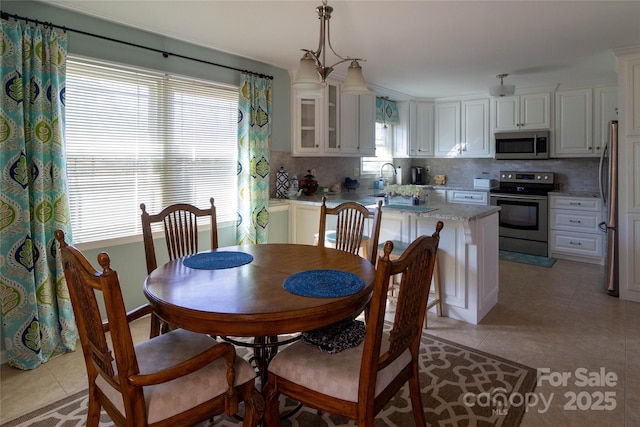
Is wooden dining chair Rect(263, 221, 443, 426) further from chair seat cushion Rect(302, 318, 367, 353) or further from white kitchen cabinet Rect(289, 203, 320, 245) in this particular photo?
white kitchen cabinet Rect(289, 203, 320, 245)

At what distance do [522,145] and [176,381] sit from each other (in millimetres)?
5433

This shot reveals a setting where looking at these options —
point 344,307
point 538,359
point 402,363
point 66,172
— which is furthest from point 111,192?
point 538,359

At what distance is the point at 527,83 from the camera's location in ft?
16.5

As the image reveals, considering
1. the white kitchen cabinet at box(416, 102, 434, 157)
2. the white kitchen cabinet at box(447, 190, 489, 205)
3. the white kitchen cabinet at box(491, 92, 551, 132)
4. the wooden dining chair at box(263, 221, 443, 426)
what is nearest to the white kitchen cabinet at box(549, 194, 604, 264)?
the white kitchen cabinet at box(447, 190, 489, 205)

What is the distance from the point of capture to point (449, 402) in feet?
6.72

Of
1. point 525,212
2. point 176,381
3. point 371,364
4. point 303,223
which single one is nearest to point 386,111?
point 525,212

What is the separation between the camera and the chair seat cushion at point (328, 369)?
1394 millimetres

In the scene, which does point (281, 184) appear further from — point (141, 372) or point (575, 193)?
point (575, 193)

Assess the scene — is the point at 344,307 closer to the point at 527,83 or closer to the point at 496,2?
the point at 496,2

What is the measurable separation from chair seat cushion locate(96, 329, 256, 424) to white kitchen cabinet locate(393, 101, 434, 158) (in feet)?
16.9

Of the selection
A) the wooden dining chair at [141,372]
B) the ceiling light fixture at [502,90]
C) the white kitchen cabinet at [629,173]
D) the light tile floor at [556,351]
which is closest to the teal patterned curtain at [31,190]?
the light tile floor at [556,351]

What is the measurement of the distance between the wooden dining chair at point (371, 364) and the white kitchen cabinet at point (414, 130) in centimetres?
483

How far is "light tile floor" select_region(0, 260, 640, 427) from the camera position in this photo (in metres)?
2.02

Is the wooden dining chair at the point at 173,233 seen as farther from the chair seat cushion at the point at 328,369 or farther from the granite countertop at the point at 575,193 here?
the granite countertop at the point at 575,193
